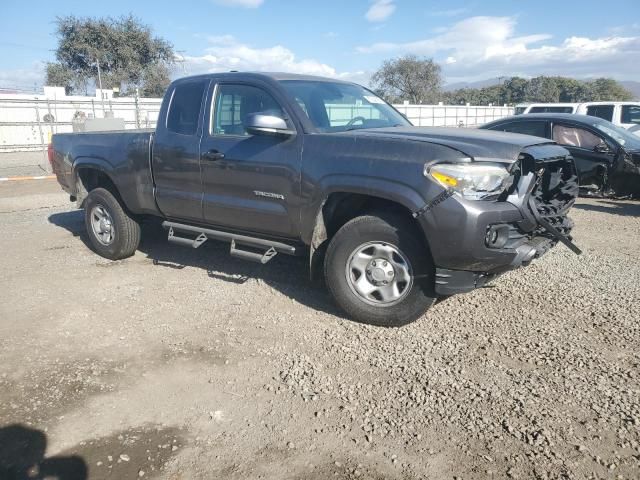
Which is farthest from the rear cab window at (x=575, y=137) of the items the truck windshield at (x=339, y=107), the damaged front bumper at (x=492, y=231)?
the damaged front bumper at (x=492, y=231)

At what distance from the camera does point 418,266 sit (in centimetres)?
394

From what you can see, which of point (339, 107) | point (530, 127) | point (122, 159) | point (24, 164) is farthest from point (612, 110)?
point (24, 164)

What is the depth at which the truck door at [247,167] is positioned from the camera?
14.6ft

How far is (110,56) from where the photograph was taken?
147ft

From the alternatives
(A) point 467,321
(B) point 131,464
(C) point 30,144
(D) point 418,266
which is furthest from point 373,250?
(C) point 30,144

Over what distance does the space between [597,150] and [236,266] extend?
6.11 metres

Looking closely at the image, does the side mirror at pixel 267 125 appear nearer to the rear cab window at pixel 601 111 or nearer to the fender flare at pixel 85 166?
the fender flare at pixel 85 166

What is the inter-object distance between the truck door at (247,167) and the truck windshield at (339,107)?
24cm

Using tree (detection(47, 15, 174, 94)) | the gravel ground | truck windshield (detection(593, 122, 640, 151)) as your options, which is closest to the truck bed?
truck windshield (detection(593, 122, 640, 151))

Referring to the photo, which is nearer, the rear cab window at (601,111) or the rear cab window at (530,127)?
the rear cab window at (530,127)

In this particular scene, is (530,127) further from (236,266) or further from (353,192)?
(353,192)

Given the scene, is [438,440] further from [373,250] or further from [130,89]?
[130,89]

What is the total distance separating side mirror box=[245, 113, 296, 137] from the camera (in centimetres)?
425

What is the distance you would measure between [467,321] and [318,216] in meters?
1.47
